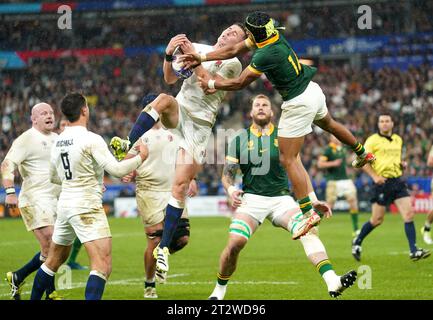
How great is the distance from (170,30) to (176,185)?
25261 mm

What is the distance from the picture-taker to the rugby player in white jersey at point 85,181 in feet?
30.9

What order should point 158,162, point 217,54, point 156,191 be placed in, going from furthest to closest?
A: point 158,162, point 156,191, point 217,54

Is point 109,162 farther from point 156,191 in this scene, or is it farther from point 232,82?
point 156,191

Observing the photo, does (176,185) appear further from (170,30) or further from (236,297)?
(170,30)

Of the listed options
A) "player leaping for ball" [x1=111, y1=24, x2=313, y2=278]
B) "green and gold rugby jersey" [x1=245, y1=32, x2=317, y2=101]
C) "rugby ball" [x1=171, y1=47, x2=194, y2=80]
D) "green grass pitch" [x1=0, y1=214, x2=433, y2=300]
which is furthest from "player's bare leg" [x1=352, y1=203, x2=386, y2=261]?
"rugby ball" [x1=171, y1=47, x2=194, y2=80]

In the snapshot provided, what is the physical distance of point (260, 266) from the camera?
1633 centimetres

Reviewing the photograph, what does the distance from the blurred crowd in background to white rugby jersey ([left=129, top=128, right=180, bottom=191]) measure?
58.8 feet

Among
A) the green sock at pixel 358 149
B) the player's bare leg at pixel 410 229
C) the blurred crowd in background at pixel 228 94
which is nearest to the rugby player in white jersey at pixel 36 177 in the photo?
the green sock at pixel 358 149

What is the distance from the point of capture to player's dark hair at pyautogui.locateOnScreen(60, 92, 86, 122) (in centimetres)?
→ 954

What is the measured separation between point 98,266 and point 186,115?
2.98m

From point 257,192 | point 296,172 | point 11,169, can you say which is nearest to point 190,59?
point 296,172

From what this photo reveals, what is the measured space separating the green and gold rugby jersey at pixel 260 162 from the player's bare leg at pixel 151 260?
1830 mm

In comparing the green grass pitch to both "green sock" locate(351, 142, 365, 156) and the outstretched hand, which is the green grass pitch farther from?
the outstretched hand

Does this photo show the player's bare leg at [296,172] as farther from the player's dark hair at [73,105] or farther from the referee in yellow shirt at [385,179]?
the referee in yellow shirt at [385,179]
